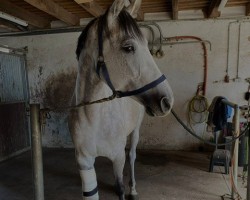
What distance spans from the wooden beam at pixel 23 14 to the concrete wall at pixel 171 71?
278 mm

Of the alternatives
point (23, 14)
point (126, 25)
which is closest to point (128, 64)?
point (126, 25)

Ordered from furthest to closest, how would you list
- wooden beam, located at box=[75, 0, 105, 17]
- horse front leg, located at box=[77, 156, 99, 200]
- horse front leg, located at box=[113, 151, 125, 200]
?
wooden beam, located at box=[75, 0, 105, 17]
horse front leg, located at box=[113, 151, 125, 200]
horse front leg, located at box=[77, 156, 99, 200]

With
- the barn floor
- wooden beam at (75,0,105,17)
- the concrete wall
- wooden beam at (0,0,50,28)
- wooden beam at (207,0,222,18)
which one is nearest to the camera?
the barn floor

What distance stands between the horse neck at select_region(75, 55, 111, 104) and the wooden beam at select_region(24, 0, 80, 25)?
1958 mm

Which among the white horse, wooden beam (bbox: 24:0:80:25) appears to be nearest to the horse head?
the white horse

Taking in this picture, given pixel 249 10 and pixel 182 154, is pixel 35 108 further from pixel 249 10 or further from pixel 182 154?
pixel 249 10

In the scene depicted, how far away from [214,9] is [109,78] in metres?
3.08

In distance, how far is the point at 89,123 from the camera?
1470 mm

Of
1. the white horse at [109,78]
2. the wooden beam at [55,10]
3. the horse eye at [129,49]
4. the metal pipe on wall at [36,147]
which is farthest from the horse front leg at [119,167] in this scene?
the wooden beam at [55,10]

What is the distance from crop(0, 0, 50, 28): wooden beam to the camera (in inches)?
127

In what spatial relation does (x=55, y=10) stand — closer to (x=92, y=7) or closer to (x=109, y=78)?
(x=92, y=7)

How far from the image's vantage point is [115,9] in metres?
1.08

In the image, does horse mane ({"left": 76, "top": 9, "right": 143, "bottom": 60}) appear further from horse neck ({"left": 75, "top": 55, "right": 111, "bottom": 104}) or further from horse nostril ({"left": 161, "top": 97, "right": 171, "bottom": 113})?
horse nostril ({"left": 161, "top": 97, "right": 171, "bottom": 113})

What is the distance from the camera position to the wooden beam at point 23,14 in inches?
127
